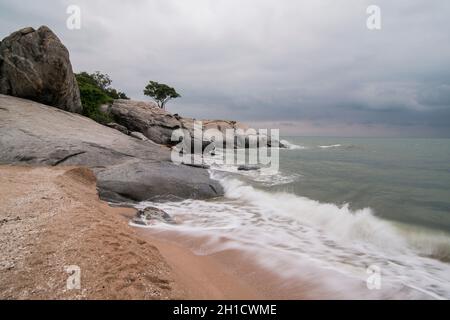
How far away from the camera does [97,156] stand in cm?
1054

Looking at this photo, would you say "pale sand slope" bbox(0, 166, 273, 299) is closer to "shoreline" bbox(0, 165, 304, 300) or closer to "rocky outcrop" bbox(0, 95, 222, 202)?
"shoreline" bbox(0, 165, 304, 300)

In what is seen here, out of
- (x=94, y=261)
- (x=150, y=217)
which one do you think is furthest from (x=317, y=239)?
(x=94, y=261)

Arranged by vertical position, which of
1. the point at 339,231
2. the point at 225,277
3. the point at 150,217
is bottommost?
the point at 339,231

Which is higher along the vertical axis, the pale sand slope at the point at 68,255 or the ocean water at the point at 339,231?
the pale sand slope at the point at 68,255

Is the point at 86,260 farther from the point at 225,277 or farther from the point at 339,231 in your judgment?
the point at 339,231

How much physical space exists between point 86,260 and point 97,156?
7969mm

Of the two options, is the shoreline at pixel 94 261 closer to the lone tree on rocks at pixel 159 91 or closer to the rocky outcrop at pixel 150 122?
the rocky outcrop at pixel 150 122

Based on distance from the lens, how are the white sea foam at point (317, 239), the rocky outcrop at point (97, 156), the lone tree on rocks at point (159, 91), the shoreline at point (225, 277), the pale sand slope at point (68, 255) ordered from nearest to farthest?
the pale sand slope at point (68, 255), the shoreline at point (225, 277), the white sea foam at point (317, 239), the rocky outcrop at point (97, 156), the lone tree on rocks at point (159, 91)

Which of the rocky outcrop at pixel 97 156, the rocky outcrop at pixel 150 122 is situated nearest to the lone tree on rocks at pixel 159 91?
the rocky outcrop at pixel 150 122

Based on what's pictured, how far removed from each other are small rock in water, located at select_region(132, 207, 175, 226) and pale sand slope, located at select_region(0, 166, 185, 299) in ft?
5.83

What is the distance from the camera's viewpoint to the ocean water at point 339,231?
15.4 feet


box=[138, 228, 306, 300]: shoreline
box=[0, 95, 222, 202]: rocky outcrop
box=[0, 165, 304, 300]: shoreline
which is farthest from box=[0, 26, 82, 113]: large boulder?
box=[138, 228, 306, 300]: shoreline

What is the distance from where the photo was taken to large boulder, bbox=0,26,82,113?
14344mm

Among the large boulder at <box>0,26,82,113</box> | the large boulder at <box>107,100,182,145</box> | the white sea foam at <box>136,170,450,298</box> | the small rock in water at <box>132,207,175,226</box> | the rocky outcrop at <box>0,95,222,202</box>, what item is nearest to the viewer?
the white sea foam at <box>136,170,450,298</box>
